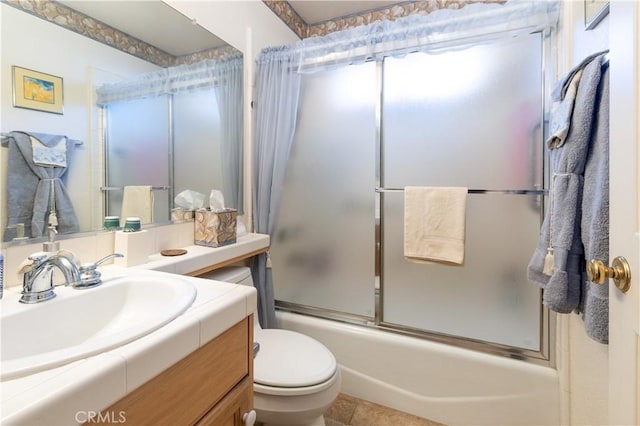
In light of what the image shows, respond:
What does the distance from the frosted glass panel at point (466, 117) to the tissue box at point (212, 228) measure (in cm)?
85

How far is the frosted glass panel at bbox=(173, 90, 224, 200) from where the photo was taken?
1.42 meters

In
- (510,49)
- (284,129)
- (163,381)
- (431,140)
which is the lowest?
(163,381)

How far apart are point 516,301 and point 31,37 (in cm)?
207

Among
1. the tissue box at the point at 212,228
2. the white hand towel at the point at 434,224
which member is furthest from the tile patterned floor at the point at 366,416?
the tissue box at the point at 212,228

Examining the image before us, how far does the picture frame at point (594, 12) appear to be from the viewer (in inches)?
36.9

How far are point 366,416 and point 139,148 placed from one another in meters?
1.63

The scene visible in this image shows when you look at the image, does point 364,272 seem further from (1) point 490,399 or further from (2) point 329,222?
(1) point 490,399

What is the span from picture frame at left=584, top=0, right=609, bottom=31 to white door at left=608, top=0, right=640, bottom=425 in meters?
0.35

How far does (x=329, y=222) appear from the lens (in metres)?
1.77

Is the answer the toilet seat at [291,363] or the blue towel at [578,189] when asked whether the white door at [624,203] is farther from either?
the toilet seat at [291,363]

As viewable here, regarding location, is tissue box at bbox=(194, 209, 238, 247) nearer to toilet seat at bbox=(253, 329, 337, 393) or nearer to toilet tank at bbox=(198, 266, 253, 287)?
toilet tank at bbox=(198, 266, 253, 287)

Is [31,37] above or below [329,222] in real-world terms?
above

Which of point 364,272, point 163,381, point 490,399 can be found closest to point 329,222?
point 364,272

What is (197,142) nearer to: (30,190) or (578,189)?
(30,190)
